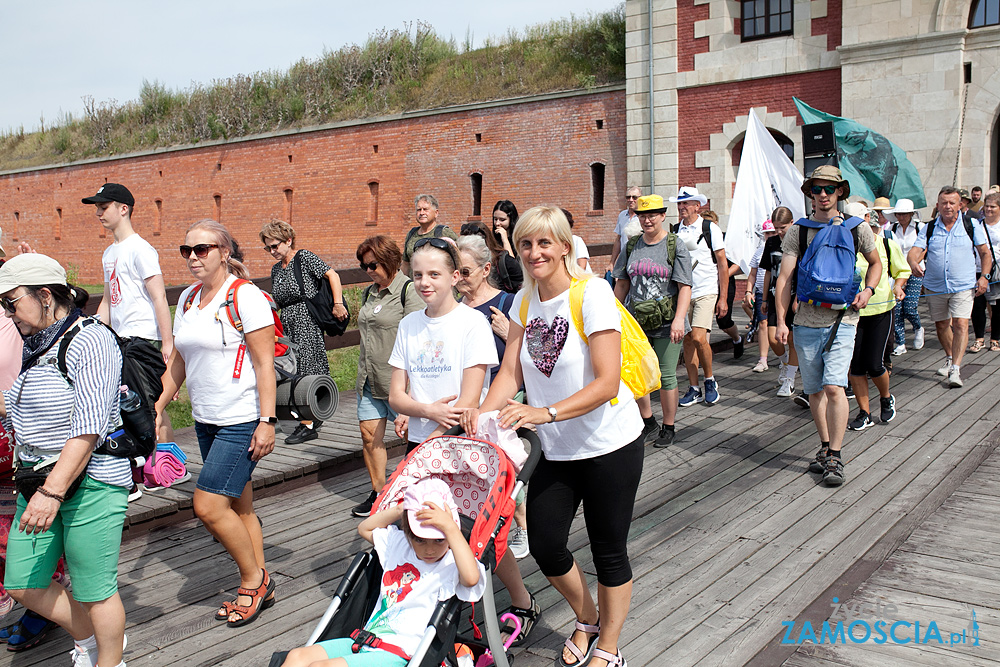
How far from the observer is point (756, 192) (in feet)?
35.5

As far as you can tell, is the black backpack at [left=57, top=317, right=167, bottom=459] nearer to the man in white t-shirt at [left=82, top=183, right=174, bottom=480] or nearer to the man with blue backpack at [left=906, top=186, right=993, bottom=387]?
the man in white t-shirt at [left=82, top=183, right=174, bottom=480]

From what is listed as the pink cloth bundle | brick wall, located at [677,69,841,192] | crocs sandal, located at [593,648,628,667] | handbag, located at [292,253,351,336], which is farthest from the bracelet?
brick wall, located at [677,69,841,192]

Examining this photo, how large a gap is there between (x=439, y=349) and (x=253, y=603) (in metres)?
1.52

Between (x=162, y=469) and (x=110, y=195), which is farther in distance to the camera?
(x=110, y=195)

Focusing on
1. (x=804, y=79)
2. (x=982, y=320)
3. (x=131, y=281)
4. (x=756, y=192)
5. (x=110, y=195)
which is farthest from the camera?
(x=804, y=79)

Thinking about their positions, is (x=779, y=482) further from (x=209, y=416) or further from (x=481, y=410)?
(x=209, y=416)

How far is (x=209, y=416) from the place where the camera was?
3.82m

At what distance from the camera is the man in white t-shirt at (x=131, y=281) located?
5.13 metres

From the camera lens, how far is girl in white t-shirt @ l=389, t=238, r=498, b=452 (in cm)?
363

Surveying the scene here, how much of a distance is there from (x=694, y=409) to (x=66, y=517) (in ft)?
19.7

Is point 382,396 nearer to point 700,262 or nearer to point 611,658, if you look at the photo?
point 611,658

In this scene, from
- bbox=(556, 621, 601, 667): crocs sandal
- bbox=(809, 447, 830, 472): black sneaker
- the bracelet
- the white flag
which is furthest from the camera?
the white flag

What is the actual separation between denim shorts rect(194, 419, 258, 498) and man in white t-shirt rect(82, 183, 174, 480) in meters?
1.49

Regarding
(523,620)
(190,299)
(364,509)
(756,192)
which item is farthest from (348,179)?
(523,620)
